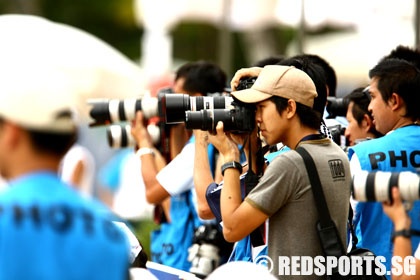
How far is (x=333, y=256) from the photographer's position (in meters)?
4.89

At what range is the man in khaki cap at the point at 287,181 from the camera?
16.1 feet

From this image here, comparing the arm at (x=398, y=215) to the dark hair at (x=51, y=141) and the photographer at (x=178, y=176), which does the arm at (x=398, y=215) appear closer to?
the dark hair at (x=51, y=141)

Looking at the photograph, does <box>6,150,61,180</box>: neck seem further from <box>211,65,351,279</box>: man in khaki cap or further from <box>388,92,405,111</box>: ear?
<box>388,92,405,111</box>: ear

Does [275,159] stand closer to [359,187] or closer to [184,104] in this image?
[359,187]

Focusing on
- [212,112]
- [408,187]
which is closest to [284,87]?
[212,112]

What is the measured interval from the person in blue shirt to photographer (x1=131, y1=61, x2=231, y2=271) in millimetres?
3506

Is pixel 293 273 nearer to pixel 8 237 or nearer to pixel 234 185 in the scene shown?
pixel 234 185

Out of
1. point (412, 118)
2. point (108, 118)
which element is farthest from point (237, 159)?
point (108, 118)

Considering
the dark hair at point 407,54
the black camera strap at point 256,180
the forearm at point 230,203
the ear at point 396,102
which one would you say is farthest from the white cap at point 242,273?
the dark hair at point 407,54

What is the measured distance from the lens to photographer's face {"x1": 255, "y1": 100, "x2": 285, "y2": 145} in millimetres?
5129

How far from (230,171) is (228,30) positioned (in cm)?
812

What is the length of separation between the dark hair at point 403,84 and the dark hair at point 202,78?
1.52 metres

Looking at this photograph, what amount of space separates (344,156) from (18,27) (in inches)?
64.8

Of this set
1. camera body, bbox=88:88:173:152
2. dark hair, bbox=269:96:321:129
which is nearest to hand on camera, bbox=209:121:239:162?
dark hair, bbox=269:96:321:129
